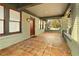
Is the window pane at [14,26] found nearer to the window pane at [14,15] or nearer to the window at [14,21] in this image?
the window at [14,21]

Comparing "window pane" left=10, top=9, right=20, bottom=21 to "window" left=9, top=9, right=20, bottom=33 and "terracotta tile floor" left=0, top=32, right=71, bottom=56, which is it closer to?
"window" left=9, top=9, right=20, bottom=33

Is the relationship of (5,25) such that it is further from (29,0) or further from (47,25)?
(47,25)

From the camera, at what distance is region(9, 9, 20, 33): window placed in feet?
19.2

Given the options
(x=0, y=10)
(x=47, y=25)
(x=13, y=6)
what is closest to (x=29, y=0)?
(x=0, y=10)

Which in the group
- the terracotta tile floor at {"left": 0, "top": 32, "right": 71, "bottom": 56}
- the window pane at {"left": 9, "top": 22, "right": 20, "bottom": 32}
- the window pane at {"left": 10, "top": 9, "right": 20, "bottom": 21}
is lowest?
the terracotta tile floor at {"left": 0, "top": 32, "right": 71, "bottom": 56}

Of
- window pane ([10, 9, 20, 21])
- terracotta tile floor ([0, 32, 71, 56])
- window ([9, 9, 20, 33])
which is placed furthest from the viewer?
window pane ([10, 9, 20, 21])

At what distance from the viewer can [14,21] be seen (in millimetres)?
6293

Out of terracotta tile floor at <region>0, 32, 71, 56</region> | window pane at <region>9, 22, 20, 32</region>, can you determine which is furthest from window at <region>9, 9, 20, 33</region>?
terracotta tile floor at <region>0, 32, 71, 56</region>

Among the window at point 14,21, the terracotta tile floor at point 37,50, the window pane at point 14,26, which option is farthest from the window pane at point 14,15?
the terracotta tile floor at point 37,50

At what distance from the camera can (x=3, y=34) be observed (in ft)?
16.7

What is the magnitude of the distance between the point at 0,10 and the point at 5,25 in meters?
0.72

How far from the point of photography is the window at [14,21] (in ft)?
19.2

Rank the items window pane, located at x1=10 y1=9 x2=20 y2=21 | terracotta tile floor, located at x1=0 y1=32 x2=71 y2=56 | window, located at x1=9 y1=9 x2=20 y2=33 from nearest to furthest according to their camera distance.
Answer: terracotta tile floor, located at x1=0 y1=32 x2=71 y2=56
window, located at x1=9 y1=9 x2=20 y2=33
window pane, located at x1=10 y1=9 x2=20 y2=21

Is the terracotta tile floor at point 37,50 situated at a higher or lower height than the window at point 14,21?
lower
